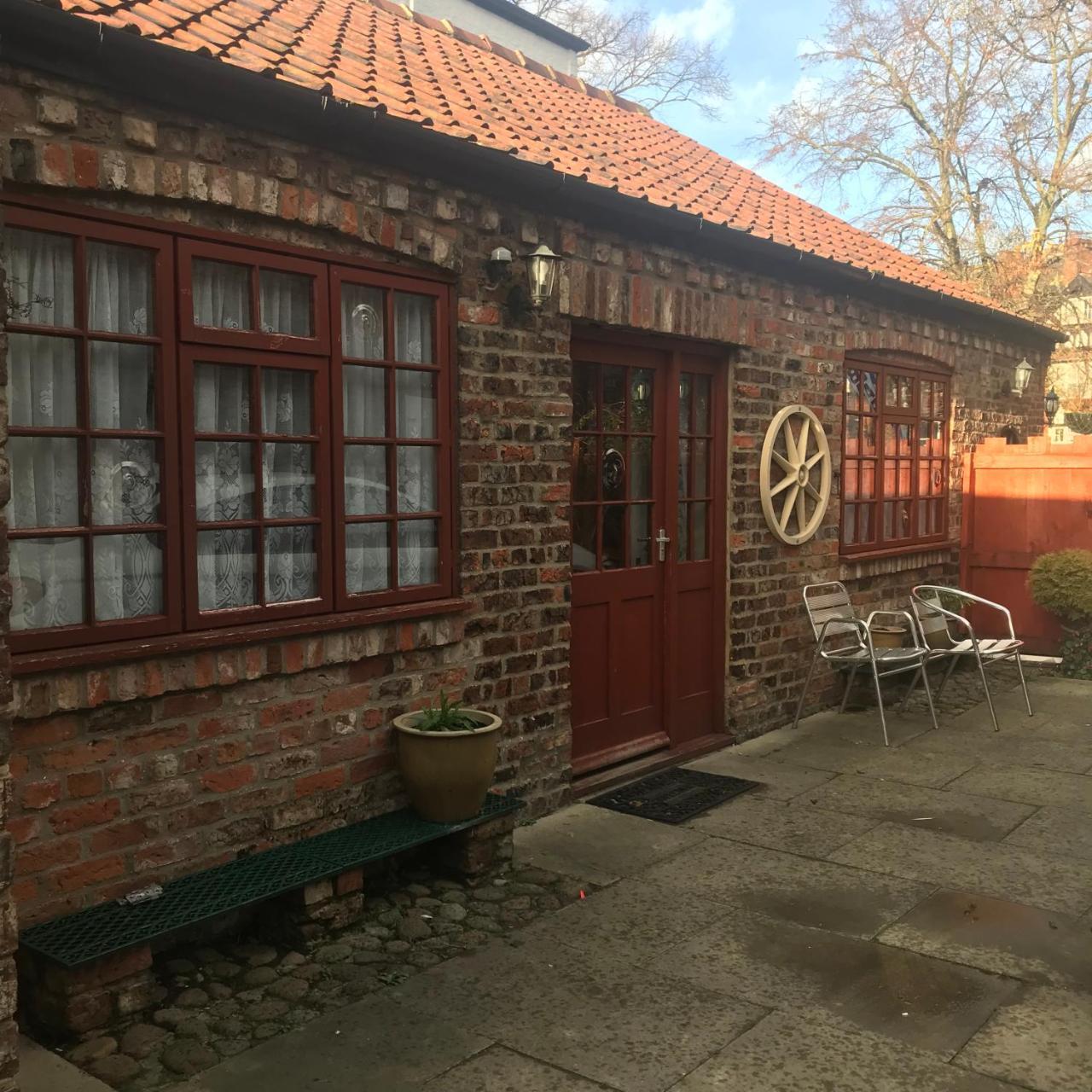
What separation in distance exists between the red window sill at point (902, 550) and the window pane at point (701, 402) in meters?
1.82

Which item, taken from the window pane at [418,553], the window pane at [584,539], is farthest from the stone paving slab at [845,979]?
the window pane at [584,539]

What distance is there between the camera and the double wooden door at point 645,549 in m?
5.80

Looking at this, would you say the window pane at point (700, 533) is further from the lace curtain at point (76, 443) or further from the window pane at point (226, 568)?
the lace curtain at point (76, 443)

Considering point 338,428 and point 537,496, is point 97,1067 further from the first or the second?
point 537,496

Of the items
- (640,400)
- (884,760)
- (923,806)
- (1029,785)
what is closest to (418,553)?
(640,400)

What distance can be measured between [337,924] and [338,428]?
74.1 inches

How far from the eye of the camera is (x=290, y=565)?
170 inches

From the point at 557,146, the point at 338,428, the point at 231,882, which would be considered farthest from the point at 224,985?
the point at 557,146

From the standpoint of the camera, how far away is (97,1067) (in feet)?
10.0

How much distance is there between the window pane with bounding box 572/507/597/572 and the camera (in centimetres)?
575

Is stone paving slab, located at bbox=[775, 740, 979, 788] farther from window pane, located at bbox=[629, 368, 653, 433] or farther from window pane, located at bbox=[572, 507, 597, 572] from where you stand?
window pane, located at bbox=[629, 368, 653, 433]

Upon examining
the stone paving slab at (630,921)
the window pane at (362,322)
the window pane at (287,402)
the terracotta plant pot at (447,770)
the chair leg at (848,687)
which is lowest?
the stone paving slab at (630,921)

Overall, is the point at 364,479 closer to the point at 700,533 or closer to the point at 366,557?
the point at 366,557

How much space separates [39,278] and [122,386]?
0.43 meters
